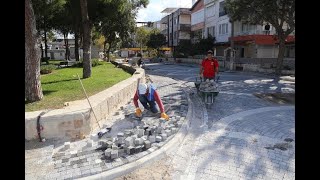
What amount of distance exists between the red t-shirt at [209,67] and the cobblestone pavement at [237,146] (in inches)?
58.8

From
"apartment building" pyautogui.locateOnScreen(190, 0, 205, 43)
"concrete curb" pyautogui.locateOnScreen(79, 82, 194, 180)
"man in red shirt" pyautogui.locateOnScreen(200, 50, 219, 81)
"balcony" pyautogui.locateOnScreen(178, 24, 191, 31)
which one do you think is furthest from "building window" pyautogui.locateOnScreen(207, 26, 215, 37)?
"concrete curb" pyautogui.locateOnScreen(79, 82, 194, 180)

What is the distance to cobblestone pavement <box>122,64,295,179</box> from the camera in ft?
18.1

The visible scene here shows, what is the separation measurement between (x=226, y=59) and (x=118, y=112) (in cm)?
2654

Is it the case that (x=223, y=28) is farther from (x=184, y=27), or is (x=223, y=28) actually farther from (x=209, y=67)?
(x=209, y=67)

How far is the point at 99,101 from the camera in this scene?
8.34 meters

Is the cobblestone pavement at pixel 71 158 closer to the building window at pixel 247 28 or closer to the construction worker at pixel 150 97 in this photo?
the construction worker at pixel 150 97

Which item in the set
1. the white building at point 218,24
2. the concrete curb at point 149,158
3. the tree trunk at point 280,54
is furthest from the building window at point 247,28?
the concrete curb at point 149,158

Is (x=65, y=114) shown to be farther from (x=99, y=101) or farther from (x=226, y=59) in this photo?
(x=226, y=59)

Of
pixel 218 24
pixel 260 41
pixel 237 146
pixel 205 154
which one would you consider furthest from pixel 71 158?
pixel 218 24

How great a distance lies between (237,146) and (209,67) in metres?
5.15

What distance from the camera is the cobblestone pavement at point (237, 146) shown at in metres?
5.52

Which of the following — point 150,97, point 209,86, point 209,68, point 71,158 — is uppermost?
point 209,68

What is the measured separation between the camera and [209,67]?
11.5 meters

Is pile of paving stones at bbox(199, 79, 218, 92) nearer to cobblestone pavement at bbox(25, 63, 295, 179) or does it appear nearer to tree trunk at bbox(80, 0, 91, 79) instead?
cobblestone pavement at bbox(25, 63, 295, 179)
